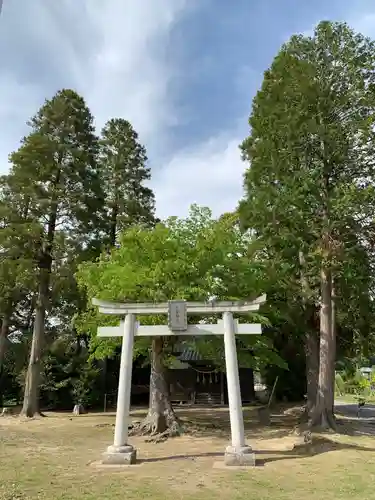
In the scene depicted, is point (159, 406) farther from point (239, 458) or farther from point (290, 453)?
point (239, 458)

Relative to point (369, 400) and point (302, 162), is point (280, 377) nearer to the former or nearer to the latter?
point (369, 400)

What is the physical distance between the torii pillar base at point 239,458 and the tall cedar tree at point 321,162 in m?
5.97

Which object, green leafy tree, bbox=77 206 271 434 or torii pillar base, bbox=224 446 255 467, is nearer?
torii pillar base, bbox=224 446 255 467

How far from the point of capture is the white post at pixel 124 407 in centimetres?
1012

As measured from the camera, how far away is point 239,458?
32.5 ft

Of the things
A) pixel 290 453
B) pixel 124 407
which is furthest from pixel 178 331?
pixel 290 453

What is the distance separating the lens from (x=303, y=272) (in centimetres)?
1714

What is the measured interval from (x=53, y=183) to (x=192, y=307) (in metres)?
13.2

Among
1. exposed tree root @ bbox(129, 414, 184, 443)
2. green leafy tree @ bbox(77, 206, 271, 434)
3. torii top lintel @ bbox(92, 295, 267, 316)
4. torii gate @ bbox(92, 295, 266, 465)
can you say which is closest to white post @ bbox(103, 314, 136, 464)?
torii gate @ bbox(92, 295, 266, 465)

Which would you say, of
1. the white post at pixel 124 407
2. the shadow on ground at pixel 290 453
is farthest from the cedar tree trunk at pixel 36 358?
the shadow on ground at pixel 290 453

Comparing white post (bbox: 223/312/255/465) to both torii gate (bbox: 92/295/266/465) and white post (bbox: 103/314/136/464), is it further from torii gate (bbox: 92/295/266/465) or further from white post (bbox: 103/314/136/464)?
white post (bbox: 103/314/136/464)

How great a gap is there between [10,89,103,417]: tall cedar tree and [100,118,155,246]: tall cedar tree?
2945mm

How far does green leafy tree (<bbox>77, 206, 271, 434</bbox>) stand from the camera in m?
13.4

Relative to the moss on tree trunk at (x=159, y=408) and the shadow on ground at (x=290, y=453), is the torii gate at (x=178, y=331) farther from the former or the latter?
the moss on tree trunk at (x=159, y=408)
